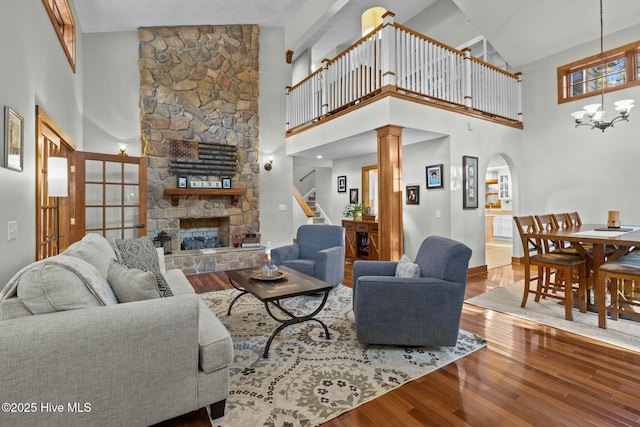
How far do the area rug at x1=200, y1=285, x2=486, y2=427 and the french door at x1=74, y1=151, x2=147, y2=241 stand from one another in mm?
3003

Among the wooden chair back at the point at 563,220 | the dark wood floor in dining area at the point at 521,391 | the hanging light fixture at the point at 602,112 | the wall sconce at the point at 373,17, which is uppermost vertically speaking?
the wall sconce at the point at 373,17

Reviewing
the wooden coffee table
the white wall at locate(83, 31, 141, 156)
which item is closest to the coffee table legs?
the wooden coffee table

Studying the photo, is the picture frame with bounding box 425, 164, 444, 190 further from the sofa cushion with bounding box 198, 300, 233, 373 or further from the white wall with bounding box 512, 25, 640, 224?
the sofa cushion with bounding box 198, 300, 233, 373

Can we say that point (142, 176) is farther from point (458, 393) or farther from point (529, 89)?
point (529, 89)

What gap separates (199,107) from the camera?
19.3 feet

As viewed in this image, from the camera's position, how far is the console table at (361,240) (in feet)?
19.4

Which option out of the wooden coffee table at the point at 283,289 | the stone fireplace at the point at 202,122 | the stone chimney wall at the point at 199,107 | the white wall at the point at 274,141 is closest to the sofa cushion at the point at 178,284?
the wooden coffee table at the point at 283,289

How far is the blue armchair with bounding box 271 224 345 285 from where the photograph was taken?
397 centimetres

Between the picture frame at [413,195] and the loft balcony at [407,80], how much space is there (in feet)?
4.57

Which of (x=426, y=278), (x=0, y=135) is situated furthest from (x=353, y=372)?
(x=0, y=135)

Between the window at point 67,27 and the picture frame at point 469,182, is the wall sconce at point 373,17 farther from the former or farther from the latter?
the window at point 67,27

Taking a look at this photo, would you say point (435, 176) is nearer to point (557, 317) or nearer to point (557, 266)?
point (557, 266)

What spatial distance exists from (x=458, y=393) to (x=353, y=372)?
0.67 metres

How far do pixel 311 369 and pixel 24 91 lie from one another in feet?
9.68
